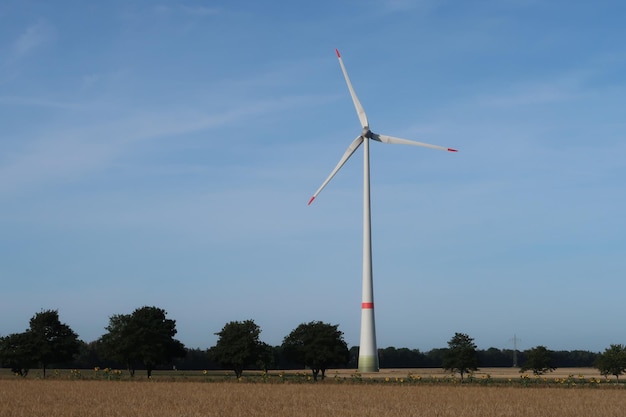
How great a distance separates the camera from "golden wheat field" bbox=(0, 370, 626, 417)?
4797cm

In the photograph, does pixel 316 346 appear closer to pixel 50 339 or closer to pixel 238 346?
pixel 238 346

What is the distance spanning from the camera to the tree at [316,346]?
103m

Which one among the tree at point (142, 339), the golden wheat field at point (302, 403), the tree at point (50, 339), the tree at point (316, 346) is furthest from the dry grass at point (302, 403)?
the tree at point (50, 339)

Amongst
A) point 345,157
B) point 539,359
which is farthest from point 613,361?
point 345,157

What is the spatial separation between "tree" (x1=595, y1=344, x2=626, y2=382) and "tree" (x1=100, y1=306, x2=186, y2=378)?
55756mm

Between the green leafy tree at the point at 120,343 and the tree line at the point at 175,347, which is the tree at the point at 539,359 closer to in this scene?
the tree line at the point at 175,347

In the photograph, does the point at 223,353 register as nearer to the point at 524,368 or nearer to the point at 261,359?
the point at 261,359

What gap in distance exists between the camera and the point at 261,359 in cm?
10488

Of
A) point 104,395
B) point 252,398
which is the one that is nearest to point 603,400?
point 252,398

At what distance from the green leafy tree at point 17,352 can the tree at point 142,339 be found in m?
10.1

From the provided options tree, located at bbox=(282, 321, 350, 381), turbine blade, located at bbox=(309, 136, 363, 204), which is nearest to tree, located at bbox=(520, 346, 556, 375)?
tree, located at bbox=(282, 321, 350, 381)

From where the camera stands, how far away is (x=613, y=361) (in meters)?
Answer: 107

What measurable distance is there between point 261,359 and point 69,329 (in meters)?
29.6

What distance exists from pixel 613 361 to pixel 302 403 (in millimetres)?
62959
